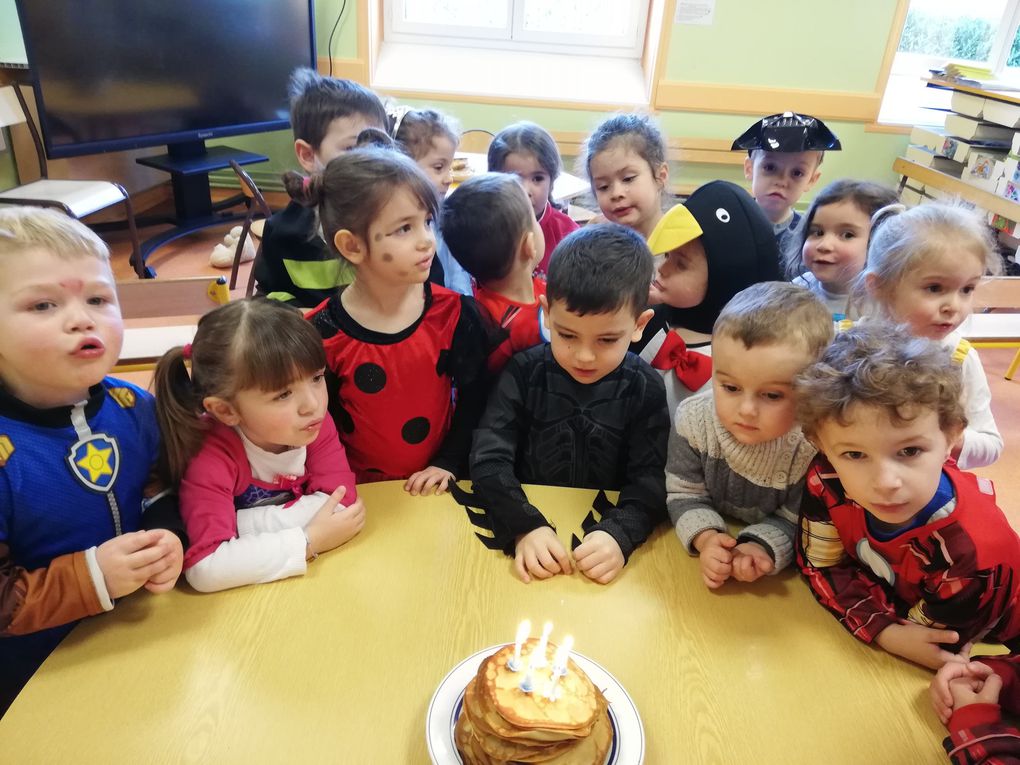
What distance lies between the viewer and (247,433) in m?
1.22

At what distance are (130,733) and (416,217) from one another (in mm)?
995

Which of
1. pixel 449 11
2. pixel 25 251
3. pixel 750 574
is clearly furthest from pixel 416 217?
pixel 449 11

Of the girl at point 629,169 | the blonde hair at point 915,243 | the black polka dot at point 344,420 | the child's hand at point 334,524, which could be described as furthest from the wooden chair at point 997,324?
the child's hand at point 334,524

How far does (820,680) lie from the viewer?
3.30ft

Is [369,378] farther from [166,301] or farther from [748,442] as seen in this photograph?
[166,301]

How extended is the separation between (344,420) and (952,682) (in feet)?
3.87

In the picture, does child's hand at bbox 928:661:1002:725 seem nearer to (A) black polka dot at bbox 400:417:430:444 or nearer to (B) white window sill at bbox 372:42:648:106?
(A) black polka dot at bbox 400:417:430:444

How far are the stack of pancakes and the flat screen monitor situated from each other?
4.11 metres

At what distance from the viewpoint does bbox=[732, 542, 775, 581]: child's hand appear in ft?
3.74

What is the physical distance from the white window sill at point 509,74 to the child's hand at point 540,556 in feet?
14.1

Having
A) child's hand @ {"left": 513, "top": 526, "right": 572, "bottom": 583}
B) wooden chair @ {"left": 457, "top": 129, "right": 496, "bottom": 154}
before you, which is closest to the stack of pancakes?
child's hand @ {"left": 513, "top": 526, "right": 572, "bottom": 583}

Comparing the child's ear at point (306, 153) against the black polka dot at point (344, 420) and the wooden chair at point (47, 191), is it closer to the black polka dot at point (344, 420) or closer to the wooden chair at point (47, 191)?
the black polka dot at point (344, 420)

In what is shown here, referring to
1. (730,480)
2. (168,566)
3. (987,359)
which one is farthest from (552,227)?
(987,359)

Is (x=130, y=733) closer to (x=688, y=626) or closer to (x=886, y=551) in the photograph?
(x=688, y=626)
